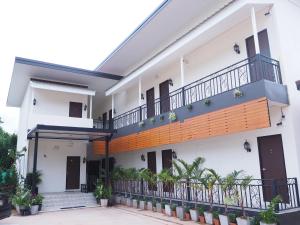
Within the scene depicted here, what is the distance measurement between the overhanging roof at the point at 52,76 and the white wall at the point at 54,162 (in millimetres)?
4088

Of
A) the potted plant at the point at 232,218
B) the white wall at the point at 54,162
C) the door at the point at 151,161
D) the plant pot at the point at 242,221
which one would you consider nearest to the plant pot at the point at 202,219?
the potted plant at the point at 232,218

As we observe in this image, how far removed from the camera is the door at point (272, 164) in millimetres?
8266

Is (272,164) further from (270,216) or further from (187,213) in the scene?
(187,213)

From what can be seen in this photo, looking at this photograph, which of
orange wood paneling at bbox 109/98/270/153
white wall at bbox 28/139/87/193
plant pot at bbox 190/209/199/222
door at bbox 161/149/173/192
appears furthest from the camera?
white wall at bbox 28/139/87/193

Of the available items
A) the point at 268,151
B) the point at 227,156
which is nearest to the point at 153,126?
the point at 227,156

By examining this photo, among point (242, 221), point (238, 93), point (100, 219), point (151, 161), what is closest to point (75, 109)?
point (151, 161)

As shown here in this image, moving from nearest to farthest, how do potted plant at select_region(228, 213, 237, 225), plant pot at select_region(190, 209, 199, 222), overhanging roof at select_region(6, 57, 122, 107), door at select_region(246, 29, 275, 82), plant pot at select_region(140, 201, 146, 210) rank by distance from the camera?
potted plant at select_region(228, 213, 237, 225) → door at select_region(246, 29, 275, 82) → plant pot at select_region(190, 209, 199, 222) → plant pot at select_region(140, 201, 146, 210) → overhanging roof at select_region(6, 57, 122, 107)

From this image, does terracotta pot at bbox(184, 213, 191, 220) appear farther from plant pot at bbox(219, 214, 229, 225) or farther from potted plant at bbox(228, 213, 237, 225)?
potted plant at bbox(228, 213, 237, 225)

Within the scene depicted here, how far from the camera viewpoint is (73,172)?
17391 millimetres

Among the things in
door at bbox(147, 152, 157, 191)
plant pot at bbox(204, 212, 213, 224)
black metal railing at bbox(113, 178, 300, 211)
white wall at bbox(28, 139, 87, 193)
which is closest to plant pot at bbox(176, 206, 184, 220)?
black metal railing at bbox(113, 178, 300, 211)

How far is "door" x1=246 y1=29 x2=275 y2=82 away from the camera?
843 cm

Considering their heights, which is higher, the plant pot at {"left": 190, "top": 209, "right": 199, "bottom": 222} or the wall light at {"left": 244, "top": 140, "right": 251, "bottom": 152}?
the wall light at {"left": 244, "top": 140, "right": 251, "bottom": 152}

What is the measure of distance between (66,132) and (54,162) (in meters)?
3.33

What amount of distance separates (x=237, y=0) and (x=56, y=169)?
13.7 metres
